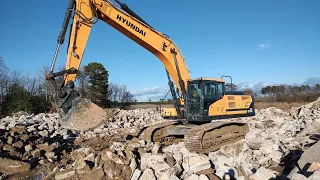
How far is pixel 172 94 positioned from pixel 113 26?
3.07m

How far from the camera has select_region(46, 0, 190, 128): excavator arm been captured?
6.95 m

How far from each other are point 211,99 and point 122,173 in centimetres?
395

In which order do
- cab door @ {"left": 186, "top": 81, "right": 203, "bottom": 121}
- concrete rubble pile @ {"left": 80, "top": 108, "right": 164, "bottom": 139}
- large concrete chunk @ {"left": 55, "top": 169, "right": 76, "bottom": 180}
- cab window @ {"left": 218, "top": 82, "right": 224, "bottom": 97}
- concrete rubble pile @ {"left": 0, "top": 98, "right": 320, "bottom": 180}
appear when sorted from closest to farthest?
concrete rubble pile @ {"left": 0, "top": 98, "right": 320, "bottom": 180}
large concrete chunk @ {"left": 55, "top": 169, "right": 76, "bottom": 180}
cab door @ {"left": 186, "top": 81, "right": 203, "bottom": 121}
cab window @ {"left": 218, "top": 82, "right": 224, "bottom": 97}
concrete rubble pile @ {"left": 80, "top": 108, "right": 164, "bottom": 139}

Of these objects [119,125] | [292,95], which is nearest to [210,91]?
[119,125]

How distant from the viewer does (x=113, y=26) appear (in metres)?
8.71

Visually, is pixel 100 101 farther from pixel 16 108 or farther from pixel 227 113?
pixel 227 113

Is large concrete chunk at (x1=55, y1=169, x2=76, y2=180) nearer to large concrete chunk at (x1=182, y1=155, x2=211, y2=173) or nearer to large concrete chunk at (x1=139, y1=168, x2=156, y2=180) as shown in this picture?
large concrete chunk at (x1=139, y1=168, x2=156, y2=180)

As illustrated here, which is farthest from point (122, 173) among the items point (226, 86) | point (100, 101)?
point (100, 101)

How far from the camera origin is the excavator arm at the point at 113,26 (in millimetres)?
6945

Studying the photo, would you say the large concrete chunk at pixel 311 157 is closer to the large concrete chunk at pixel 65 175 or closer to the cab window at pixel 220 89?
the cab window at pixel 220 89

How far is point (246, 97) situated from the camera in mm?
9969

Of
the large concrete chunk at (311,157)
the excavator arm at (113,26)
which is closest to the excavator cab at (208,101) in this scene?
the excavator arm at (113,26)

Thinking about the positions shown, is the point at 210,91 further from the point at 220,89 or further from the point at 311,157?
the point at 311,157

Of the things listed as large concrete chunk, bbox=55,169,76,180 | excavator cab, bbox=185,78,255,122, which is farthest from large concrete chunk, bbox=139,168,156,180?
excavator cab, bbox=185,78,255,122
